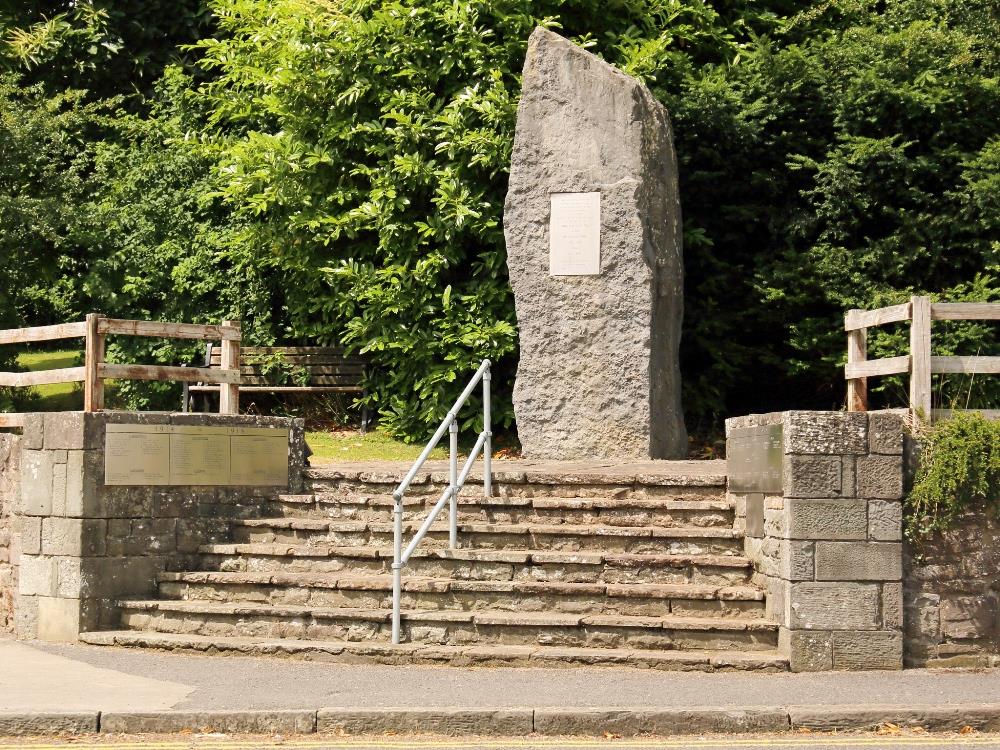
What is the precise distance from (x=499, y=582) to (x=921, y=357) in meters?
Result: 3.07

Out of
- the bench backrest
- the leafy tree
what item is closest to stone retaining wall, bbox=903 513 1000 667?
the leafy tree

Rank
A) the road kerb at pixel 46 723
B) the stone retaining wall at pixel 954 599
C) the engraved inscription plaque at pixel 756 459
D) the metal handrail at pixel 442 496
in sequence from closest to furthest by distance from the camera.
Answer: the road kerb at pixel 46 723 < the stone retaining wall at pixel 954 599 < the engraved inscription plaque at pixel 756 459 < the metal handrail at pixel 442 496

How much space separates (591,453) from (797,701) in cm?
538

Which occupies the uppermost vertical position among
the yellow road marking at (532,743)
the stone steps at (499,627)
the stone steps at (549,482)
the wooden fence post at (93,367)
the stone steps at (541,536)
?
the wooden fence post at (93,367)

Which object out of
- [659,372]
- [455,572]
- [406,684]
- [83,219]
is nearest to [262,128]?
[83,219]

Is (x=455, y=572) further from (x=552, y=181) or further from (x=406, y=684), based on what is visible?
(x=552, y=181)

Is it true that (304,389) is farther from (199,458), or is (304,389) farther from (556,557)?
(556,557)

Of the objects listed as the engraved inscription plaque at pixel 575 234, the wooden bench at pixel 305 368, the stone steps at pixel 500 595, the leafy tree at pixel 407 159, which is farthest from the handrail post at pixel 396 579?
the wooden bench at pixel 305 368

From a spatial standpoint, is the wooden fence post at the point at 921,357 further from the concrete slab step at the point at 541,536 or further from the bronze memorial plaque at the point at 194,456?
the bronze memorial plaque at the point at 194,456

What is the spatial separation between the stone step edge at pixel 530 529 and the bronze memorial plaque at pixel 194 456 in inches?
23.9

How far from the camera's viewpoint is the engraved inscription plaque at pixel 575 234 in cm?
1277

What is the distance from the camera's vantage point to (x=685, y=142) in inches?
609

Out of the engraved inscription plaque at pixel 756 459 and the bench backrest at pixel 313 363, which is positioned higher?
the bench backrest at pixel 313 363

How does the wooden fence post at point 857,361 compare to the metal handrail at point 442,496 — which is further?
the wooden fence post at point 857,361
